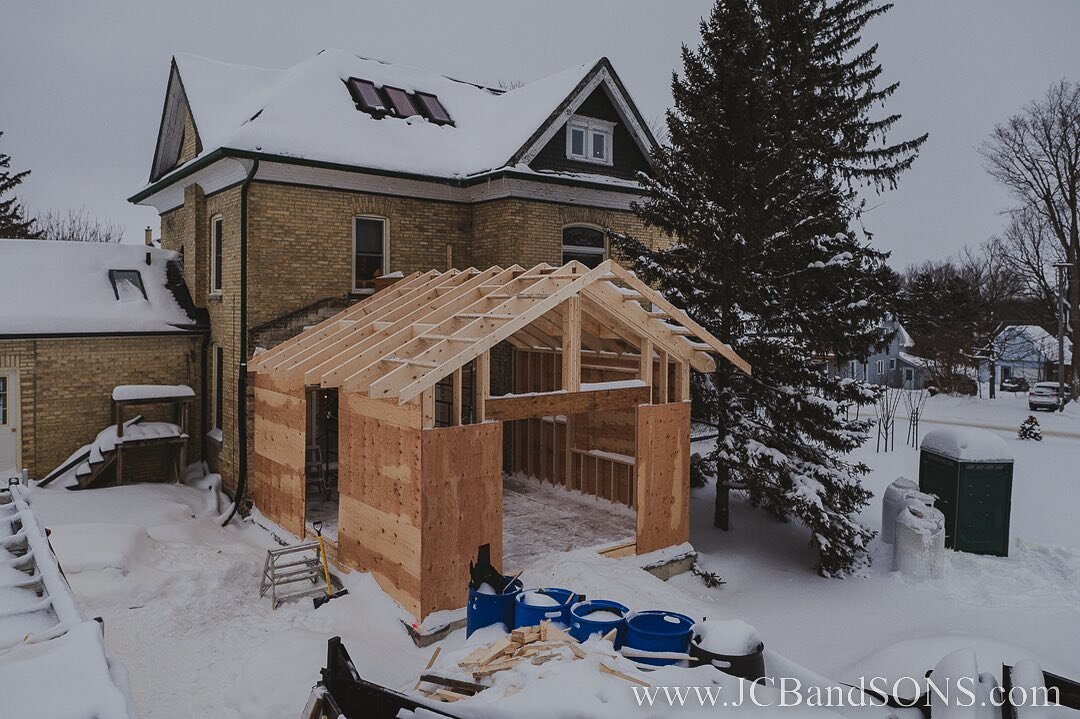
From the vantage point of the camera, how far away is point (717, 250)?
A: 12875mm

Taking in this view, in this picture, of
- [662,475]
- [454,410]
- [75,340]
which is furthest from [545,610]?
[75,340]

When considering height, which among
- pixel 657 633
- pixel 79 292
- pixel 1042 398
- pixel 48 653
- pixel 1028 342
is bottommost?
pixel 657 633

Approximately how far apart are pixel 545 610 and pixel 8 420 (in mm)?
13007

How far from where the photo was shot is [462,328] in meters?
9.35

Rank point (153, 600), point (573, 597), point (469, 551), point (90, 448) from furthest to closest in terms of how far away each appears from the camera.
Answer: point (90, 448)
point (153, 600)
point (469, 551)
point (573, 597)

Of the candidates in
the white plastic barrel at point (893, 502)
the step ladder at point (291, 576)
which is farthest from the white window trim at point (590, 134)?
the step ladder at point (291, 576)

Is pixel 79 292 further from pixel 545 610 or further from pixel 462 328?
pixel 545 610

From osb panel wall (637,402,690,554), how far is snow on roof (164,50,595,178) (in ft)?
24.6

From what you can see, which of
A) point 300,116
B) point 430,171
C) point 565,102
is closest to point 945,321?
point 565,102

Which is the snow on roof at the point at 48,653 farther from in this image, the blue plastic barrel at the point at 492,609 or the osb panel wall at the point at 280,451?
the osb panel wall at the point at 280,451

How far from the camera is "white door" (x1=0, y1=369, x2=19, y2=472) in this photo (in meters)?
14.2

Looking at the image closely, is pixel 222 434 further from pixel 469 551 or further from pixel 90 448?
pixel 469 551

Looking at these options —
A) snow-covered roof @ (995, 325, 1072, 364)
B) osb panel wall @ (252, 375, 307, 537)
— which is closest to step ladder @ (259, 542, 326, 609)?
osb panel wall @ (252, 375, 307, 537)

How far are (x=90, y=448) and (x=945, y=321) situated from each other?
4030 centimetres
